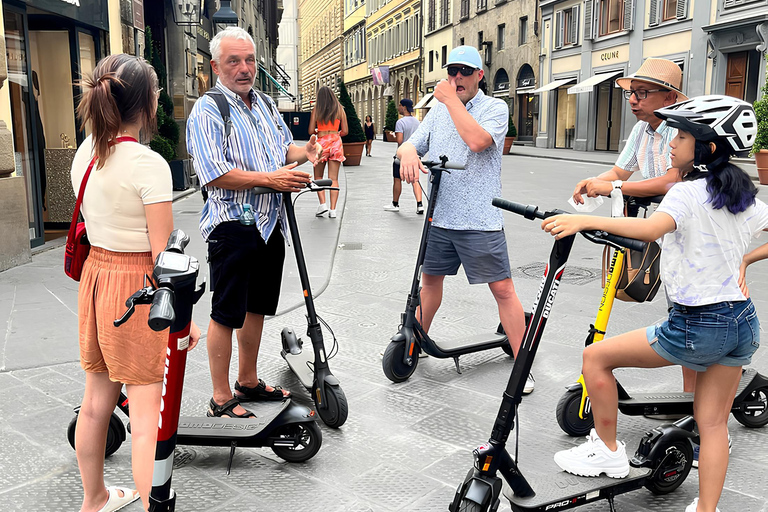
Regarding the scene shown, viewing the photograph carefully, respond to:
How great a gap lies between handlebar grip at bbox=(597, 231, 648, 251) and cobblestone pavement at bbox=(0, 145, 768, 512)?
1122 millimetres

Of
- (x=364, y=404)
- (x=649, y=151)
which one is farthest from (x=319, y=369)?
(x=649, y=151)

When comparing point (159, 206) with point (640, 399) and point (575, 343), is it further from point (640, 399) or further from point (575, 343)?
point (575, 343)

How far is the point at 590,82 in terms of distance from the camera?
30.1 meters

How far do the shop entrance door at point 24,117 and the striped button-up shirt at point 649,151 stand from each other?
21.6 feet

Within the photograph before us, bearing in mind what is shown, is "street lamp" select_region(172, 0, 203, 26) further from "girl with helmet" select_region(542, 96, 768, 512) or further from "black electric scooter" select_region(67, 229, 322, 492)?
"girl with helmet" select_region(542, 96, 768, 512)

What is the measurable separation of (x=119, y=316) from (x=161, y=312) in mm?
896

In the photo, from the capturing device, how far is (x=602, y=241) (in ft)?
7.88

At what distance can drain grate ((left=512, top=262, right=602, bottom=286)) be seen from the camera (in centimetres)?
702

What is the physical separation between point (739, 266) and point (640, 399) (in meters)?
1.08

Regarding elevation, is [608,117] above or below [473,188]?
above

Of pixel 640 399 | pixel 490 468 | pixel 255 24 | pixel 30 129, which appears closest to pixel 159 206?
pixel 490 468

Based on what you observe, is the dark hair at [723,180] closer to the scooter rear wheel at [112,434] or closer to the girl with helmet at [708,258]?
the girl with helmet at [708,258]

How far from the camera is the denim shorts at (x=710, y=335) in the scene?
8.27 ft

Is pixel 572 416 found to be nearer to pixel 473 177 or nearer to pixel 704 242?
pixel 704 242
